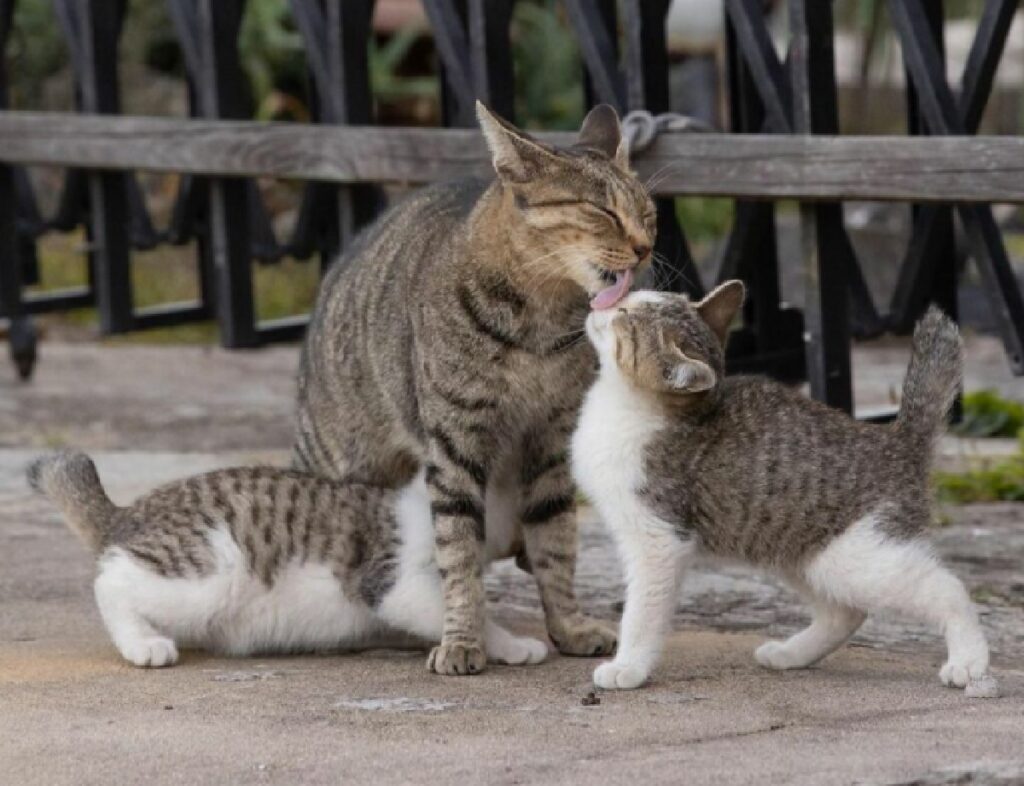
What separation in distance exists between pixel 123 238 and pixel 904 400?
216 inches

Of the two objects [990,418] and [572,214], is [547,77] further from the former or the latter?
[572,214]

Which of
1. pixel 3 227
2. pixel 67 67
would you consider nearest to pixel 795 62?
pixel 3 227

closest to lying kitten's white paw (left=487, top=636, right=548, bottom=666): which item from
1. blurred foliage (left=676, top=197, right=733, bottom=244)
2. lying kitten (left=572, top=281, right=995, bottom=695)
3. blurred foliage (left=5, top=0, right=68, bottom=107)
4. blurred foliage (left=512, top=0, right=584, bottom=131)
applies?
lying kitten (left=572, top=281, right=995, bottom=695)

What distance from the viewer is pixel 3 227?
10297 millimetres

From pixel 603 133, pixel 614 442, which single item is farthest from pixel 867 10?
pixel 614 442

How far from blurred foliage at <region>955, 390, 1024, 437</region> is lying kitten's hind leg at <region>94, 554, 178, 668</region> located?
4595 millimetres

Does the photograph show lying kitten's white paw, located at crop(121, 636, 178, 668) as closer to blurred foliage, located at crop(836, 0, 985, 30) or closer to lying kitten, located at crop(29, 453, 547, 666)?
lying kitten, located at crop(29, 453, 547, 666)

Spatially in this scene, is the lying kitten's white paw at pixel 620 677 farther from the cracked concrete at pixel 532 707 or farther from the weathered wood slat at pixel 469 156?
the weathered wood slat at pixel 469 156

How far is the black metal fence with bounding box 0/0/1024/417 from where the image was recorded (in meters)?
6.78

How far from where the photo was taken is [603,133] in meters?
5.61

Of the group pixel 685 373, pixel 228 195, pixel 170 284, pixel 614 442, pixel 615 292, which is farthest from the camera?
pixel 170 284

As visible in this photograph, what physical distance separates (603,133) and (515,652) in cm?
147

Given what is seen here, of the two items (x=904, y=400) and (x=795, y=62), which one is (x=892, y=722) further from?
(x=795, y=62)

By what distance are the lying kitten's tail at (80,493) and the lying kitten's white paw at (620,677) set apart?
1.57 m
